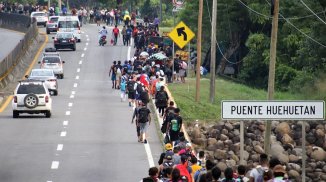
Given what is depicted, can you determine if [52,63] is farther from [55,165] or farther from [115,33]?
[55,165]

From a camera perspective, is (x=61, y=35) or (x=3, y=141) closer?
(x=3, y=141)

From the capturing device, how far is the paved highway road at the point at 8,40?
83.1m

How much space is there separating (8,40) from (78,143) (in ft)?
178

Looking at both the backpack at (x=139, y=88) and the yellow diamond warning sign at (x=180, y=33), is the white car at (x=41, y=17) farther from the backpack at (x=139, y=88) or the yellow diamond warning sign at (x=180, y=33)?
the backpack at (x=139, y=88)

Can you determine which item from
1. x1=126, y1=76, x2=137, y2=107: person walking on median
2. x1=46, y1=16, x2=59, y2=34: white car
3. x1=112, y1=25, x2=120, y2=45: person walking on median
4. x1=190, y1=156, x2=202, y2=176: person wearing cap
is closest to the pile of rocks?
x1=126, y1=76, x2=137, y2=107: person walking on median

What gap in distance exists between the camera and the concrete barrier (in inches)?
2446

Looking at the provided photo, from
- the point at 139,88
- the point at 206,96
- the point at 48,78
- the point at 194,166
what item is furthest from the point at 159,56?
the point at 194,166

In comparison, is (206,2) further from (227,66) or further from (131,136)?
(131,136)

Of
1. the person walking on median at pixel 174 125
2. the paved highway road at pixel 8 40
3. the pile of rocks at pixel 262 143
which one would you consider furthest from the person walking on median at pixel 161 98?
the paved highway road at pixel 8 40

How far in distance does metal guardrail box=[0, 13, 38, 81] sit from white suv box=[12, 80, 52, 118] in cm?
1460

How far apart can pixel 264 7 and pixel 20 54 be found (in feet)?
51.6

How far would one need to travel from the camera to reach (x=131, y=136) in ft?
135

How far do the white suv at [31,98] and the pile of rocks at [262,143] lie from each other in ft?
21.2

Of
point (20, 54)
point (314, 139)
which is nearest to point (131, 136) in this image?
Answer: point (314, 139)
